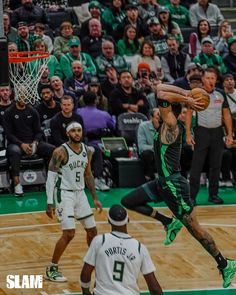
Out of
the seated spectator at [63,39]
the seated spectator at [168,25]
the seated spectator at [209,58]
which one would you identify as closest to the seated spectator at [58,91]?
the seated spectator at [63,39]

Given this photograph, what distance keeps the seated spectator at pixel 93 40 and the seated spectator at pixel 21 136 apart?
3.82 metres

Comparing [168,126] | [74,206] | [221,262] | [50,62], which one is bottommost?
[221,262]

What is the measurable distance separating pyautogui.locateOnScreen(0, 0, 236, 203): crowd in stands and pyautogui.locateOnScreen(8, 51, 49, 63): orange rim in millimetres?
296

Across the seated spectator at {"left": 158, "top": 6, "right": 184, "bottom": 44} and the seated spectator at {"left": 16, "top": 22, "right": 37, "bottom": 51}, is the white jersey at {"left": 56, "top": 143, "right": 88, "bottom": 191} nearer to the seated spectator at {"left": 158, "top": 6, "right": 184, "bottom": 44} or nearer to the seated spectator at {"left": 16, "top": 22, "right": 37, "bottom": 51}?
the seated spectator at {"left": 16, "top": 22, "right": 37, "bottom": 51}

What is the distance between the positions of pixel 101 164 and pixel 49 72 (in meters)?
2.68

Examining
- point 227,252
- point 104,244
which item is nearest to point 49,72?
point 227,252

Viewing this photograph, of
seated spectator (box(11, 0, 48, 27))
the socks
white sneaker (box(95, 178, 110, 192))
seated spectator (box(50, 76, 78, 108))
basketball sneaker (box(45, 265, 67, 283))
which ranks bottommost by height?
white sneaker (box(95, 178, 110, 192))

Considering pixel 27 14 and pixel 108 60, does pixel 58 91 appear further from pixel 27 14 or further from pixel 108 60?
pixel 27 14

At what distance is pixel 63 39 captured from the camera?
2328cm

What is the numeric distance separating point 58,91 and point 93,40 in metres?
2.95

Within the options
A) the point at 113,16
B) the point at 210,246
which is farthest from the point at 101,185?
the point at 210,246

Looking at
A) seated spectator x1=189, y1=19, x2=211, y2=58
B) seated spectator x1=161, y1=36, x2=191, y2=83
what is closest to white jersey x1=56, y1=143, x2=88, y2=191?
seated spectator x1=161, y1=36, x2=191, y2=83

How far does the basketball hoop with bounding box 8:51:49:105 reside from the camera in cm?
2002

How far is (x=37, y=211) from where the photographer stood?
63.4 ft
